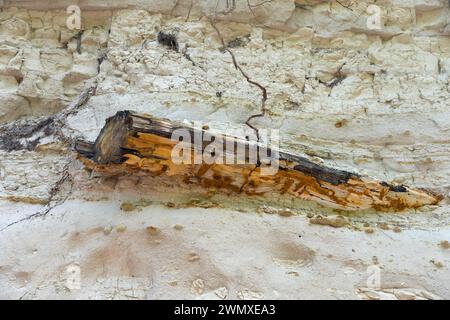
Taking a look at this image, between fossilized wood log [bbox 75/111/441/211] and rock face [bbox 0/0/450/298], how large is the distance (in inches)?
3.0

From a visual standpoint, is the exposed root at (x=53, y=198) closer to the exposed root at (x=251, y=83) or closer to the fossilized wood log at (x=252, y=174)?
the fossilized wood log at (x=252, y=174)

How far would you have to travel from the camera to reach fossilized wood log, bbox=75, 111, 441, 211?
240cm

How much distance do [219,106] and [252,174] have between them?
61cm

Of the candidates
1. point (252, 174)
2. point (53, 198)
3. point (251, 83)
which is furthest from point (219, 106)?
point (53, 198)

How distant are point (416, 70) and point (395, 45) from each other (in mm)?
240

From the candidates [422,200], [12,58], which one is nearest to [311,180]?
[422,200]

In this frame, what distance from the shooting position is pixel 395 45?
11.2 ft

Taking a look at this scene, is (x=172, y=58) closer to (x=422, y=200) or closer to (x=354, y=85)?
(x=354, y=85)

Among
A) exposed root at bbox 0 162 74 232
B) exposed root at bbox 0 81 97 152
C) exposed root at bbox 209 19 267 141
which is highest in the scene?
exposed root at bbox 209 19 267 141

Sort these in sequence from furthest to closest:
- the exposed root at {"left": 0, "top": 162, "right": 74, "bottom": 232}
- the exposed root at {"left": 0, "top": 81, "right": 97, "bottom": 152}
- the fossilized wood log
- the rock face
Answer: the exposed root at {"left": 0, "top": 81, "right": 97, "bottom": 152} < the exposed root at {"left": 0, "top": 162, "right": 74, "bottom": 232} < the fossilized wood log < the rock face

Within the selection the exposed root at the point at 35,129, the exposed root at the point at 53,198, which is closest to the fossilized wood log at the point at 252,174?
the exposed root at the point at 53,198

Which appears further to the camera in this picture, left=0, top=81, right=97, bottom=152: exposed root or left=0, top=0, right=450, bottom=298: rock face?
left=0, top=81, right=97, bottom=152: exposed root

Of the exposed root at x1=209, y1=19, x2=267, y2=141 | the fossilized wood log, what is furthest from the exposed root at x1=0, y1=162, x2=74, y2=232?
the exposed root at x1=209, y1=19, x2=267, y2=141

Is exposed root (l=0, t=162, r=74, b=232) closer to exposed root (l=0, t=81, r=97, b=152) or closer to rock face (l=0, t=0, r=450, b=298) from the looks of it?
rock face (l=0, t=0, r=450, b=298)
